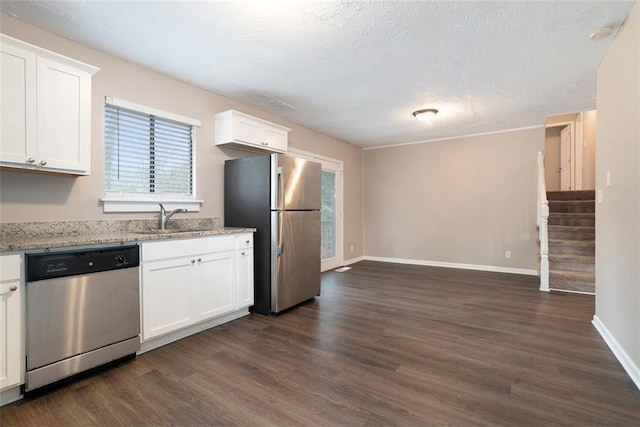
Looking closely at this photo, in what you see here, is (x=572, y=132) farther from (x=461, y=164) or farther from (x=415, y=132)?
(x=415, y=132)

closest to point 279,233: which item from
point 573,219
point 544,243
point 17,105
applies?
point 17,105

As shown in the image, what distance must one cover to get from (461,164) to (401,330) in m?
3.92

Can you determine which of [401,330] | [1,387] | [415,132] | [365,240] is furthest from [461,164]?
[1,387]

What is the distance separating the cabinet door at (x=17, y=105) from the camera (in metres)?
1.86

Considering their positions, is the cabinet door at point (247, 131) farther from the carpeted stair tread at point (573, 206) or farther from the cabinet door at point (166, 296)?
the carpeted stair tread at point (573, 206)

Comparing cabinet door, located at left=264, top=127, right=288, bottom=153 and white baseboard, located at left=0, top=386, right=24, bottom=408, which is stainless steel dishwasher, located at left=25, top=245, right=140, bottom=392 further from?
cabinet door, located at left=264, top=127, right=288, bottom=153

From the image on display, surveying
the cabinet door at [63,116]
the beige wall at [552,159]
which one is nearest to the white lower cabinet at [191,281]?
the cabinet door at [63,116]

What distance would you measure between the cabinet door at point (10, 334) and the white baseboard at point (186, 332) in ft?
2.42

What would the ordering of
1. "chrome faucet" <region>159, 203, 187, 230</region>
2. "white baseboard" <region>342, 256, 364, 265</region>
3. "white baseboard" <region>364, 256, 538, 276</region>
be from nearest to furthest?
"chrome faucet" <region>159, 203, 187, 230</region>
"white baseboard" <region>364, 256, 538, 276</region>
"white baseboard" <region>342, 256, 364, 265</region>

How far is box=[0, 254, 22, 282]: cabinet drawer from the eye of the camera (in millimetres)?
1680

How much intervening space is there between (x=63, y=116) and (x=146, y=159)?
823 millimetres

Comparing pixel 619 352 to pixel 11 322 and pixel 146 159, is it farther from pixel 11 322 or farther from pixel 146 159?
pixel 146 159

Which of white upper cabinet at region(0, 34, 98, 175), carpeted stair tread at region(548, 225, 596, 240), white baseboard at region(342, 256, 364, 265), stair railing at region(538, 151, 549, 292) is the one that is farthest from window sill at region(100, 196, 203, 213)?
carpeted stair tread at region(548, 225, 596, 240)

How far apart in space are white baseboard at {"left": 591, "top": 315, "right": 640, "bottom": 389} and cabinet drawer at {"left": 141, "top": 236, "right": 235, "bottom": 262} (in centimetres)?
313
